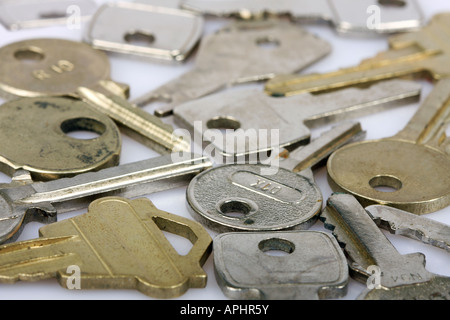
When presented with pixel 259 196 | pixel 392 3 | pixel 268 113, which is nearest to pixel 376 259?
pixel 259 196

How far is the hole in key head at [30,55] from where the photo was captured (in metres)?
2.37

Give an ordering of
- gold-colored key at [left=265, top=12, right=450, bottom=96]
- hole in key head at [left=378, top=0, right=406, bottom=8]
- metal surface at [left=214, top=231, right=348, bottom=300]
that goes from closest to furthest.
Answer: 1. metal surface at [left=214, top=231, right=348, bottom=300]
2. gold-colored key at [left=265, top=12, right=450, bottom=96]
3. hole in key head at [left=378, top=0, right=406, bottom=8]

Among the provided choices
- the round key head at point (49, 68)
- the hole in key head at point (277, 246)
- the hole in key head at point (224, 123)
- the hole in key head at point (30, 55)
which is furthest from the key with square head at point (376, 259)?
the hole in key head at point (30, 55)

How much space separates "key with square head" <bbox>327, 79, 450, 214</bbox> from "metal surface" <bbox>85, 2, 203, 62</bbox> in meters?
0.69

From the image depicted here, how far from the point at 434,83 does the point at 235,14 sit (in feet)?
2.22

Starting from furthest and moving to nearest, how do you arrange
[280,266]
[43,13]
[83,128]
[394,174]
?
[43,13]
[83,128]
[394,174]
[280,266]

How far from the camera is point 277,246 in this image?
1.72 meters

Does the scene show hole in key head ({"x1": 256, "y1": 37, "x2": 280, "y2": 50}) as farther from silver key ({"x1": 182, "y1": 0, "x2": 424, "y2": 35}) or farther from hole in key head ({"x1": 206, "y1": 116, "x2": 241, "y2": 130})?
hole in key head ({"x1": 206, "y1": 116, "x2": 241, "y2": 130})

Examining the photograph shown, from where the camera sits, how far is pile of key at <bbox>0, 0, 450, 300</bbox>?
5.35ft

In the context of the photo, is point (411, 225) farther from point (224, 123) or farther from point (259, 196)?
point (224, 123)

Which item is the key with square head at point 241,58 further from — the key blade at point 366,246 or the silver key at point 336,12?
the key blade at point 366,246

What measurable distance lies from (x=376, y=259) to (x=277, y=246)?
0.66 ft

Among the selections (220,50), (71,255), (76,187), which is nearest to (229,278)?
(71,255)

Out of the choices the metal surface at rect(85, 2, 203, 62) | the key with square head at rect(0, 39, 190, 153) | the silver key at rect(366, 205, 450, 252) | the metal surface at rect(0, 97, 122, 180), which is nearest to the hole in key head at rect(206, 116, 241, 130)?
the key with square head at rect(0, 39, 190, 153)
